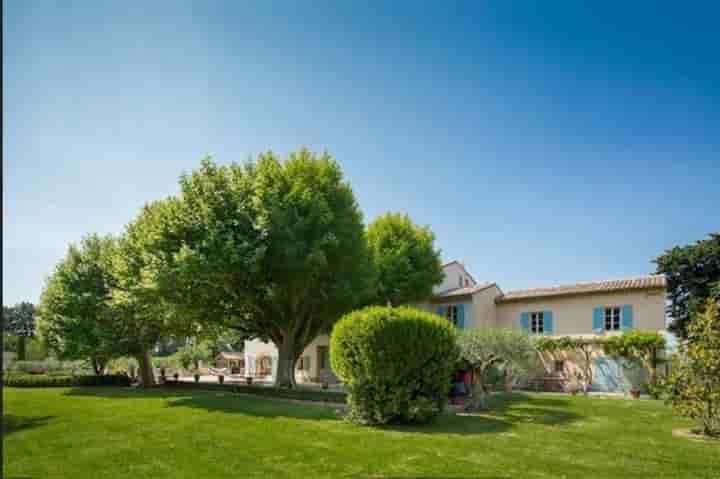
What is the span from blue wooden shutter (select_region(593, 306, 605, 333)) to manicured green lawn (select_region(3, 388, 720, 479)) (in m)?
9.91

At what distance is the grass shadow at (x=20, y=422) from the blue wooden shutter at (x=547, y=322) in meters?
27.1

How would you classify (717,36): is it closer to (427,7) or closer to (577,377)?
(427,7)

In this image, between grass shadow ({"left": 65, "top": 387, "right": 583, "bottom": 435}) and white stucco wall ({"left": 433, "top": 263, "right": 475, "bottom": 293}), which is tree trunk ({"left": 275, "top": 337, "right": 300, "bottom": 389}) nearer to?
grass shadow ({"left": 65, "top": 387, "right": 583, "bottom": 435})

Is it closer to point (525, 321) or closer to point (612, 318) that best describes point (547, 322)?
point (525, 321)

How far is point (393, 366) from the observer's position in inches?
626

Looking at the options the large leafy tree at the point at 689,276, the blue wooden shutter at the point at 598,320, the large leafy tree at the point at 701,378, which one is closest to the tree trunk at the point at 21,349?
the blue wooden shutter at the point at 598,320

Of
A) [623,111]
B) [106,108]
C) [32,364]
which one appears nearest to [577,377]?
[623,111]

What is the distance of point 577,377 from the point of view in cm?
2955

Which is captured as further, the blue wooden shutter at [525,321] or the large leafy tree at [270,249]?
the blue wooden shutter at [525,321]

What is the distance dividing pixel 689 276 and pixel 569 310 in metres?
6.71

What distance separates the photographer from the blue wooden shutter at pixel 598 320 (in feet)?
96.1

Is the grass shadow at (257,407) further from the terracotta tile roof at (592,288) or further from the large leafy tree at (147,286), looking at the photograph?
the terracotta tile roof at (592,288)

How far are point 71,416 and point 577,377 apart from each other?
26446mm

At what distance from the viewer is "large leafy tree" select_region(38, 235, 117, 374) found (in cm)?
2994
